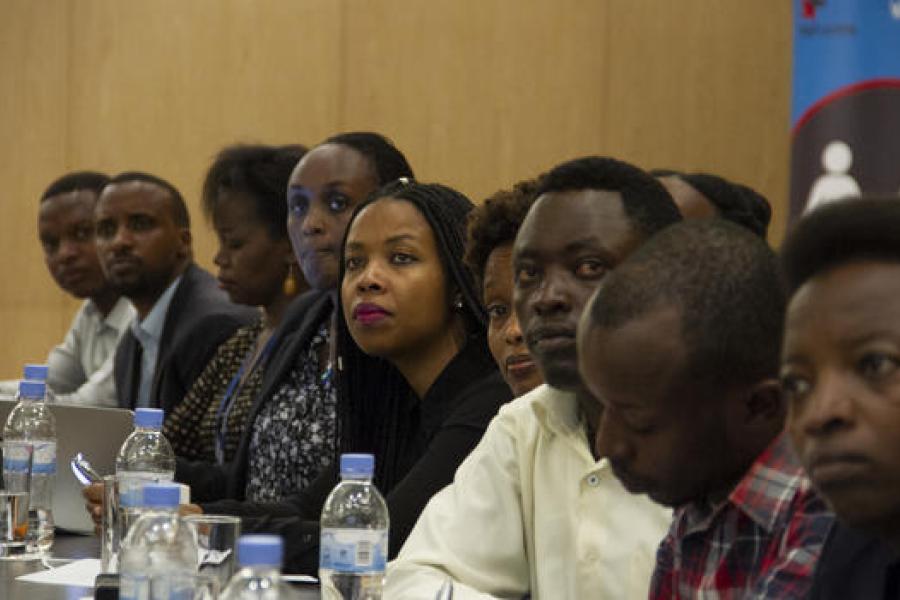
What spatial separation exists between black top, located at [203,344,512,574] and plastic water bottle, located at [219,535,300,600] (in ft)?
3.52

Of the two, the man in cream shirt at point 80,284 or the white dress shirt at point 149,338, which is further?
the man in cream shirt at point 80,284

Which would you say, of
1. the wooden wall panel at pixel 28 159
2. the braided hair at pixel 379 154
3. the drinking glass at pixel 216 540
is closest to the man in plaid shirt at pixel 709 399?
the drinking glass at pixel 216 540

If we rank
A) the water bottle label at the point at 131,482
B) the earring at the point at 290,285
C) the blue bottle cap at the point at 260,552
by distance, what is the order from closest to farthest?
the blue bottle cap at the point at 260,552, the water bottle label at the point at 131,482, the earring at the point at 290,285

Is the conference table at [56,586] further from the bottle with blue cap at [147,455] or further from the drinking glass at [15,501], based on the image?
the bottle with blue cap at [147,455]

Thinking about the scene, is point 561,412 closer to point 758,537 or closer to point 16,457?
point 758,537

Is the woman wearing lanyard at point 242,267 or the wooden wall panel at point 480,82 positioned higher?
the wooden wall panel at point 480,82

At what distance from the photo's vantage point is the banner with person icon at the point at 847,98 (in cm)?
407

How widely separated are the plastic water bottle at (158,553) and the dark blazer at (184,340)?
286cm

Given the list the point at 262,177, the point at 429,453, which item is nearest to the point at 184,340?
the point at 262,177

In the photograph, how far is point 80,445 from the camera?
3477 mm

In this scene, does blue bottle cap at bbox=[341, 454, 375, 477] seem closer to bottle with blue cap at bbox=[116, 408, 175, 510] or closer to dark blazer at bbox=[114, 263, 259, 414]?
bottle with blue cap at bbox=[116, 408, 175, 510]

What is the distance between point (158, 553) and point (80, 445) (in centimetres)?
154

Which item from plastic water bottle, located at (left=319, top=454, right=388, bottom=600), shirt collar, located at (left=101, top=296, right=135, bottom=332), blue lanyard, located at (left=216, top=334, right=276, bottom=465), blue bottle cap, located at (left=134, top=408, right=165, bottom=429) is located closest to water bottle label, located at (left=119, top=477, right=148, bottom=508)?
blue bottle cap, located at (left=134, top=408, right=165, bottom=429)

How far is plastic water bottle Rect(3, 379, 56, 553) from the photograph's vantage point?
333 cm
